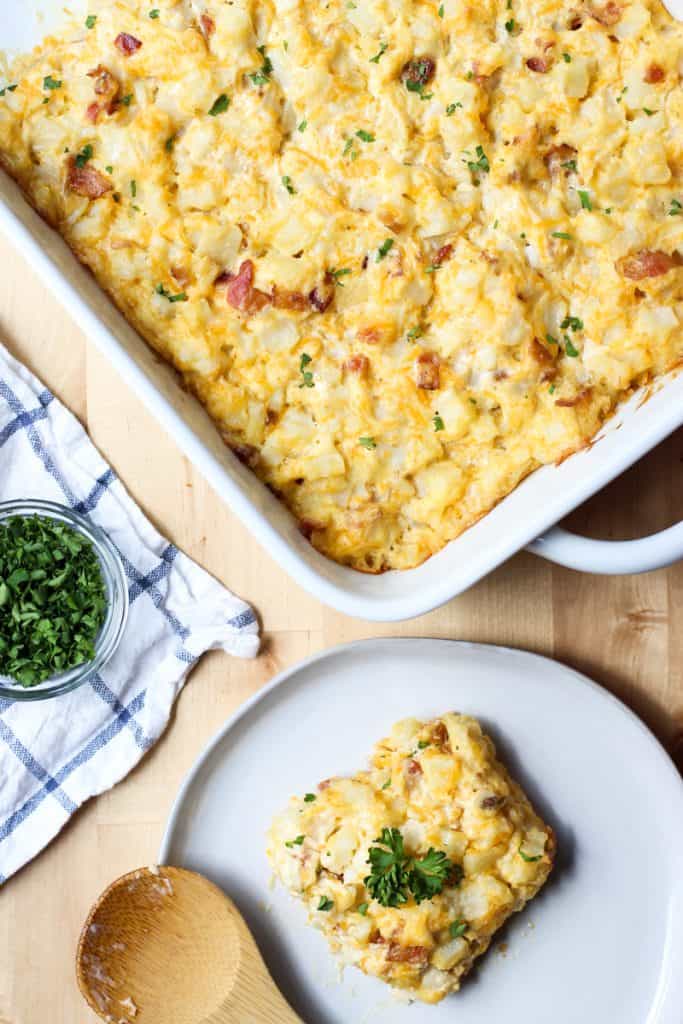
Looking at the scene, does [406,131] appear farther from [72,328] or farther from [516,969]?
[516,969]

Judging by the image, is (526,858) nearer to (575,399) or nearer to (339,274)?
(575,399)

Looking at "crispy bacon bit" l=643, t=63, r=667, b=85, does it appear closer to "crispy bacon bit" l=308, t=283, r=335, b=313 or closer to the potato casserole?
"crispy bacon bit" l=308, t=283, r=335, b=313

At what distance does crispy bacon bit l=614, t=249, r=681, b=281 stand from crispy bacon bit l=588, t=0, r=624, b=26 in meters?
0.35

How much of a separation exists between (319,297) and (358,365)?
11cm

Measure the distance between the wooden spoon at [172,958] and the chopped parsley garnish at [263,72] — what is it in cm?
128

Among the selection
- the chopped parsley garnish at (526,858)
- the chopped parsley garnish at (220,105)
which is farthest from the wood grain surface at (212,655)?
the chopped parsley garnish at (220,105)

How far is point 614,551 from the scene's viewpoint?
1.55 metres

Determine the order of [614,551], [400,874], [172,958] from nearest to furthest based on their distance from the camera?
[614,551] → [400,874] → [172,958]

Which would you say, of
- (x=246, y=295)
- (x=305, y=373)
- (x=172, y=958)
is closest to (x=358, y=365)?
(x=305, y=373)

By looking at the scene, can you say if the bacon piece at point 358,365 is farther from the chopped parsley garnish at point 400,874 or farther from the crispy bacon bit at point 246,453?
the chopped parsley garnish at point 400,874

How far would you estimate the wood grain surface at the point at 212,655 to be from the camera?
2.03 meters

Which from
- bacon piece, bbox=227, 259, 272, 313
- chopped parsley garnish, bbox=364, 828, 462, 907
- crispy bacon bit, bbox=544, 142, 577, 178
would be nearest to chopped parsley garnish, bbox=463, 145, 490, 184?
crispy bacon bit, bbox=544, 142, 577, 178

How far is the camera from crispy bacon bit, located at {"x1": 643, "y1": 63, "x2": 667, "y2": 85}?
1665mm

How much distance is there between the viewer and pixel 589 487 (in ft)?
4.97
